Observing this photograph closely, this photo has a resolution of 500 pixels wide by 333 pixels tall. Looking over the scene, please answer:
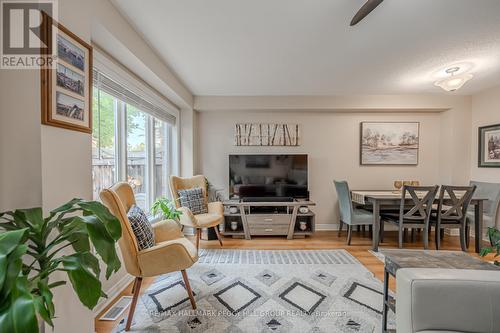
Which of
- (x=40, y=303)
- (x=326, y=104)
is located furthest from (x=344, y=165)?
(x=40, y=303)

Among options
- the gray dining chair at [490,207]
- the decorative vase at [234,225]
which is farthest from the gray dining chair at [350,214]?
the decorative vase at [234,225]

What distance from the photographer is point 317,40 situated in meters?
2.20

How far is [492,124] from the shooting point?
143 inches

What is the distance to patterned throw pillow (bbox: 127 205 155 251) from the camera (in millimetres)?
1809

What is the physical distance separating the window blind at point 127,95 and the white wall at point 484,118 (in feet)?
16.7

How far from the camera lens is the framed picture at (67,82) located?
1167 millimetres

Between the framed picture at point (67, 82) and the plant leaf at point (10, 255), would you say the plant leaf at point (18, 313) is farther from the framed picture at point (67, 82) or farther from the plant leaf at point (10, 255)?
the framed picture at point (67, 82)

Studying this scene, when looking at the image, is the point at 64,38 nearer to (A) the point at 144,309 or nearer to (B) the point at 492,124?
(A) the point at 144,309

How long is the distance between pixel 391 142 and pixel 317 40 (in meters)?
2.92

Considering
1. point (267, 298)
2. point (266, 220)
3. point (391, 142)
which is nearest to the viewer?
point (267, 298)

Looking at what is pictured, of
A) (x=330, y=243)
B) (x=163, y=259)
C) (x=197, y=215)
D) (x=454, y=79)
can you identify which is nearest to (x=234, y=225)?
(x=197, y=215)

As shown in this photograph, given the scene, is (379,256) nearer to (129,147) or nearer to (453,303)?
(453,303)

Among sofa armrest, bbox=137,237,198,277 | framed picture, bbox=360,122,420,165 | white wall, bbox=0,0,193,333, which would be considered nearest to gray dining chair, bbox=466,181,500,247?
framed picture, bbox=360,122,420,165

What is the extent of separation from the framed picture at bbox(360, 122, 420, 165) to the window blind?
11.4 ft
